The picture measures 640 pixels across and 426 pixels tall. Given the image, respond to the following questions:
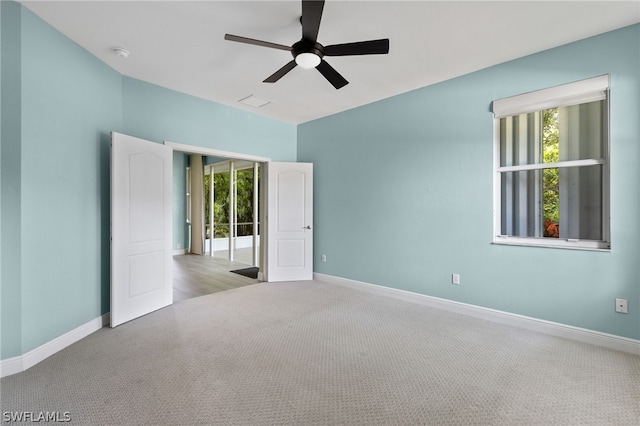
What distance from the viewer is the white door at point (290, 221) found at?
502cm

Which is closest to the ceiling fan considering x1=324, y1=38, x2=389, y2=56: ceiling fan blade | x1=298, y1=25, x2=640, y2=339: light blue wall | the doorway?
x1=324, y1=38, x2=389, y2=56: ceiling fan blade

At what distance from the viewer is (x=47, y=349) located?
96.5 inches

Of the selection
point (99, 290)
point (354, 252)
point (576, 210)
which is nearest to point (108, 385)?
point (99, 290)

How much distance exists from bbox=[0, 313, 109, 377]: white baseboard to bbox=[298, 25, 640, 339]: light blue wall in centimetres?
322

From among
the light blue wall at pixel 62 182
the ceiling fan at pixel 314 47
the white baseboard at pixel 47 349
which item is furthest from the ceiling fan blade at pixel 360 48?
the white baseboard at pixel 47 349

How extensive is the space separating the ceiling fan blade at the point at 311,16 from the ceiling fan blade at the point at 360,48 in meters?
0.15

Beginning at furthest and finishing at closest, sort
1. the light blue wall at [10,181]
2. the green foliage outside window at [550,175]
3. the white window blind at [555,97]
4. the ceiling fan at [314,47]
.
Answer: the green foliage outside window at [550,175]
the white window blind at [555,97]
the light blue wall at [10,181]
the ceiling fan at [314,47]

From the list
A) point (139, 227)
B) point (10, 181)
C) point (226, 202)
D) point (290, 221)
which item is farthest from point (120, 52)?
point (226, 202)

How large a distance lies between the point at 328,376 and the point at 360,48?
2499 millimetres

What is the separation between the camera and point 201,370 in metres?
2.25

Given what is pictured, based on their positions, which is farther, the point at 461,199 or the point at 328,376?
the point at 461,199

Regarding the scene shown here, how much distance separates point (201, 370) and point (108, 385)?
0.61 m

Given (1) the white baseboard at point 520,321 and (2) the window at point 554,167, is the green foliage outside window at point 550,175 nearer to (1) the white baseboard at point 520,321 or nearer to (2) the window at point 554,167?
(2) the window at point 554,167

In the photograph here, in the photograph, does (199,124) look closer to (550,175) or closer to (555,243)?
(550,175)
